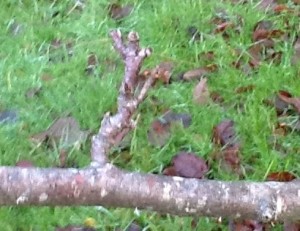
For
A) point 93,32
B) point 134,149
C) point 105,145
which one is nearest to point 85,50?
point 93,32

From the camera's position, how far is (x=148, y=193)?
1.66 m

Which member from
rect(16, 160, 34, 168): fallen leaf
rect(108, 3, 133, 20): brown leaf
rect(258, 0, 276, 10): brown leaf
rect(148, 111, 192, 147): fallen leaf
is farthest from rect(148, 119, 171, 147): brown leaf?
rect(258, 0, 276, 10): brown leaf

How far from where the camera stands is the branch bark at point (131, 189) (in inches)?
63.9

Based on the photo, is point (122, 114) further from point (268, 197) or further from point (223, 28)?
point (223, 28)

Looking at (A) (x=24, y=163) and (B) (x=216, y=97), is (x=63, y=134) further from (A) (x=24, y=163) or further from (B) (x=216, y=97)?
(B) (x=216, y=97)

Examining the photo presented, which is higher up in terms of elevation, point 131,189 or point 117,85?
point 131,189

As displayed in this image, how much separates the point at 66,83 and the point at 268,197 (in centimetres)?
114

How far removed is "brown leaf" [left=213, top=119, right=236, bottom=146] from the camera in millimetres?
2455

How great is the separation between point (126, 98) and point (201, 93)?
99 centimetres

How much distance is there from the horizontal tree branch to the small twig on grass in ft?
0.19

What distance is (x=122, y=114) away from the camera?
167cm

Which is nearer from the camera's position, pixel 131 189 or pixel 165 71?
pixel 131 189

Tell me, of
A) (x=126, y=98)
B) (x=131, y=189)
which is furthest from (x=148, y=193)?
(x=126, y=98)

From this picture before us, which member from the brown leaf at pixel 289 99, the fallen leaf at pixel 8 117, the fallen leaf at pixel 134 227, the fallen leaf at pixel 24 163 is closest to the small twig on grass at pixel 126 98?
the fallen leaf at pixel 134 227
